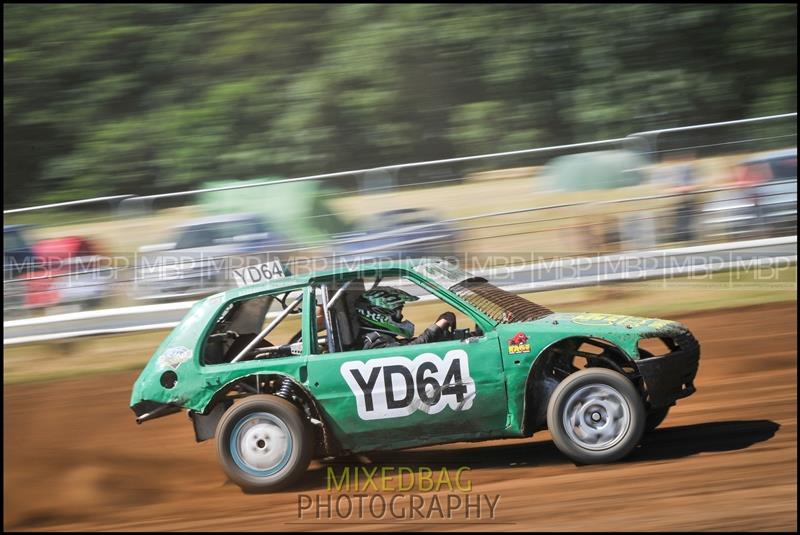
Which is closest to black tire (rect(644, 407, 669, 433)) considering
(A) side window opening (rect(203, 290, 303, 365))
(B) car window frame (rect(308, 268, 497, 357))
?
(B) car window frame (rect(308, 268, 497, 357))

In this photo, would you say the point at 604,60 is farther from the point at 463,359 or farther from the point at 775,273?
the point at 463,359

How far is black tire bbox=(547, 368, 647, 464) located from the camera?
5.18m

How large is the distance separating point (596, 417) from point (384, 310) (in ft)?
4.99

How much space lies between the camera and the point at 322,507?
518 cm

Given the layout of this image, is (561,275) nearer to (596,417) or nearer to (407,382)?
(596,417)

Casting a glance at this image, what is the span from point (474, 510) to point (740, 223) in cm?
601

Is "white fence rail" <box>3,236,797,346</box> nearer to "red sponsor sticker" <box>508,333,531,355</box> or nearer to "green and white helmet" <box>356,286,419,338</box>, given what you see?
"green and white helmet" <box>356,286,419,338</box>

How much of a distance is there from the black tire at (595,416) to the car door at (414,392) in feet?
1.13

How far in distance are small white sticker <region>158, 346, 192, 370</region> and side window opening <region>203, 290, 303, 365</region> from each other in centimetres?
12

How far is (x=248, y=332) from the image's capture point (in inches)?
248

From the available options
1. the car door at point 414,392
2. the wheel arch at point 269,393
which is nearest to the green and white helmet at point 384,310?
the car door at point 414,392

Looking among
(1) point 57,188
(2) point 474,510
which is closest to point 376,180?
(2) point 474,510

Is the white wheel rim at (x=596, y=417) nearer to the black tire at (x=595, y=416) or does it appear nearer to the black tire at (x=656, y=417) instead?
the black tire at (x=595, y=416)

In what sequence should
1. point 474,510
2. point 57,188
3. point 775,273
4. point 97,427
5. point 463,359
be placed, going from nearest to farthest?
point 474,510
point 463,359
point 97,427
point 775,273
point 57,188
